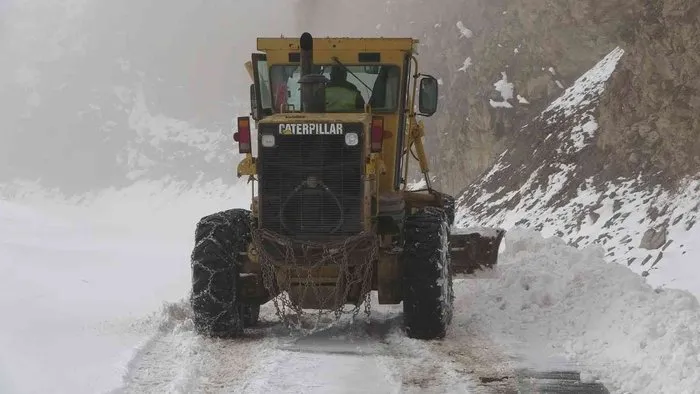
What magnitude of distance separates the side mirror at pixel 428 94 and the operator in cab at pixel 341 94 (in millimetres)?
733

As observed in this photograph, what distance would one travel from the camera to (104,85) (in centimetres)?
7456

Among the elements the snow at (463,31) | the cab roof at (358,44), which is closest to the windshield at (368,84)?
the cab roof at (358,44)

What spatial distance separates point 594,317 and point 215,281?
11.5 ft

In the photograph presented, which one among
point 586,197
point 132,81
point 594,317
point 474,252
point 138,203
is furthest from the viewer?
point 132,81

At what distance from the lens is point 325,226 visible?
313 inches

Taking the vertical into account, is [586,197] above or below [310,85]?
below

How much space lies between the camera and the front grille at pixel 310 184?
779cm

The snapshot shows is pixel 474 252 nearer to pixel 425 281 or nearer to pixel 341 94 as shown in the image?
pixel 425 281

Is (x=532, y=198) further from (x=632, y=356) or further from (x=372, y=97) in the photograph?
(x=632, y=356)

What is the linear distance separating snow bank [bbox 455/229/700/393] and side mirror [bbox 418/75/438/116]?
211cm

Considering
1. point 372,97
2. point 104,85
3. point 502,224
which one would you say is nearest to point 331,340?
point 372,97

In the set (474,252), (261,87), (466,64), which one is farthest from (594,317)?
(466,64)

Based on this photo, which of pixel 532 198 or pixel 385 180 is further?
pixel 532 198

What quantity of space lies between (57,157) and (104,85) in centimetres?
812
